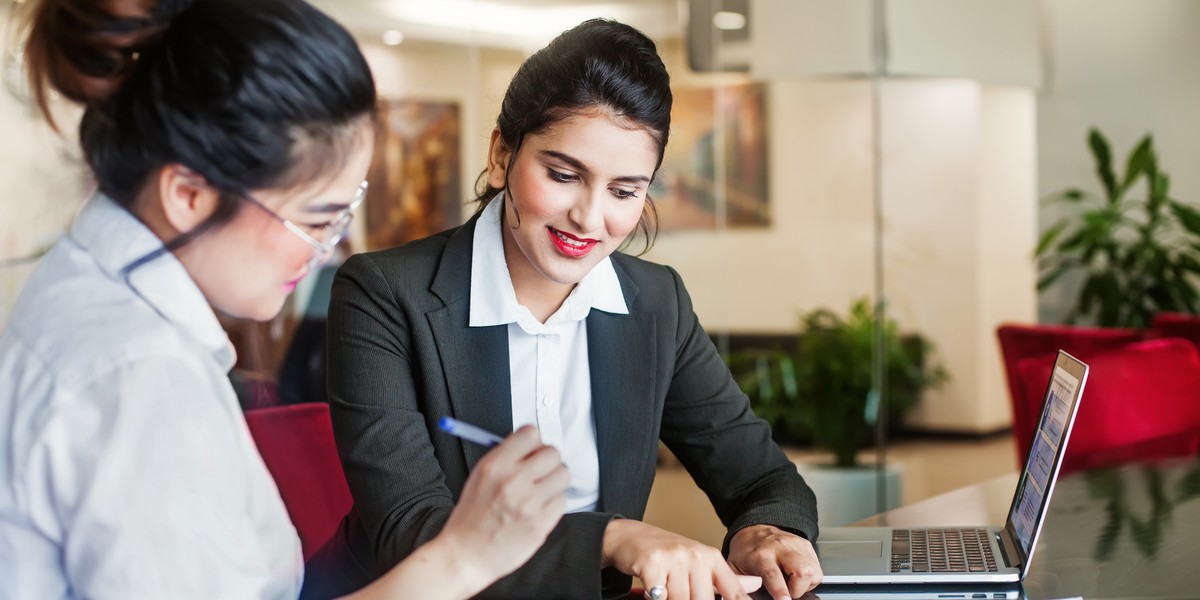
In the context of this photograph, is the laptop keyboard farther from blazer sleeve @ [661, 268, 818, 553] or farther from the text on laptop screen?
blazer sleeve @ [661, 268, 818, 553]

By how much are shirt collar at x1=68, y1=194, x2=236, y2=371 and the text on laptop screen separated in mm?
1034

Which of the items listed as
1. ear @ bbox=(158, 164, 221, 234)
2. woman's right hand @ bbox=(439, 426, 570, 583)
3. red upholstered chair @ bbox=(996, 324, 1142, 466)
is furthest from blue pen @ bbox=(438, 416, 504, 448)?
red upholstered chair @ bbox=(996, 324, 1142, 466)

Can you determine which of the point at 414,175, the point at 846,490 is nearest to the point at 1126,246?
the point at 846,490

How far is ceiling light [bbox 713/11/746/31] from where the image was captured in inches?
214

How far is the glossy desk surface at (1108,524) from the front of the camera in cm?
159

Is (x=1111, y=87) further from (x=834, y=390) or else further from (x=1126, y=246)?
(x=834, y=390)

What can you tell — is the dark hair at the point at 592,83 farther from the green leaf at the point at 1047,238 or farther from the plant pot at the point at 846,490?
the green leaf at the point at 1047,238

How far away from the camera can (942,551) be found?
1.71 meters

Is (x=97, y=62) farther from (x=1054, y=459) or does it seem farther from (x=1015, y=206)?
(x=1015, y=206)

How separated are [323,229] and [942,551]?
968 millimetres

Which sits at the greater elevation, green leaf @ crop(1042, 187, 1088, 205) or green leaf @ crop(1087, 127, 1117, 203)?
green leaf @ crop(1087, 127, 1117, 203)

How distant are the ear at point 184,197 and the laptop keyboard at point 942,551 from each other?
3.09 feet

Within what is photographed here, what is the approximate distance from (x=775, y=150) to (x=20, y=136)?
2994 millimetres

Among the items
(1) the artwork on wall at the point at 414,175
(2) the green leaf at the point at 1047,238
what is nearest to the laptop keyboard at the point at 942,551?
(1) the artwork on wall at the point at 414,175
